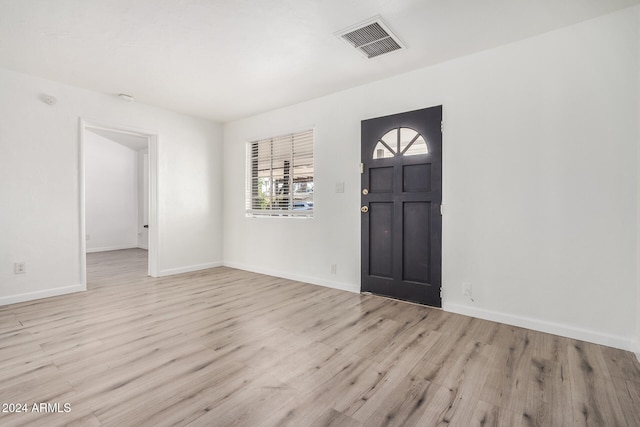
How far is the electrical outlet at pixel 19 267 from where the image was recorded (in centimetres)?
336

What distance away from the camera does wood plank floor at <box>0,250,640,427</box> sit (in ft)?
5.13

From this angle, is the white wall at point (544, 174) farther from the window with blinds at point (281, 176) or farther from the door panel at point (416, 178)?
the window with blinds at point (281, 176)

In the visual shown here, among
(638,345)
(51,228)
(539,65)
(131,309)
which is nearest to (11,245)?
(51,228)

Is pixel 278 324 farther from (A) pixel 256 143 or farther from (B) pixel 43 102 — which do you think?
(B) pixel 43 102

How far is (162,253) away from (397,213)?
3.56m

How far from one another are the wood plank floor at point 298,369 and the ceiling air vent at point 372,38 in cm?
251

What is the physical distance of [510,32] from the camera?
258cm

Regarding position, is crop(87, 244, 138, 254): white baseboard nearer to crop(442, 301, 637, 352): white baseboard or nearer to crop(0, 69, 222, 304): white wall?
crop(0, 69, 222, 304): white wall

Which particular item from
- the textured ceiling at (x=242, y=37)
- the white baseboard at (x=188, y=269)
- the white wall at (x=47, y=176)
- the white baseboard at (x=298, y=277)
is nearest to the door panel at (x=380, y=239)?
the white baseboard at (x=298, y=277)

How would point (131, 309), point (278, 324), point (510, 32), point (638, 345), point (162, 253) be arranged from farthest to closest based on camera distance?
1. point (162, 253)
2. point (131, 309)
3. point (278, 324)
4. point (510, 32)
5. point (638, 345)

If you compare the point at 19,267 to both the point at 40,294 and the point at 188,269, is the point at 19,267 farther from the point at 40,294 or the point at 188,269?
the point at 188,269

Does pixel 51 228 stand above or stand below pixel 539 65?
below

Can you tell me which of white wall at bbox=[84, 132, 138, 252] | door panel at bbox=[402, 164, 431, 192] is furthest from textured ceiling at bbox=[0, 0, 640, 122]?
white wall at bbox=[84, 132, 138, 252]

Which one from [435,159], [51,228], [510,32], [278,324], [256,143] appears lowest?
[278,324]
